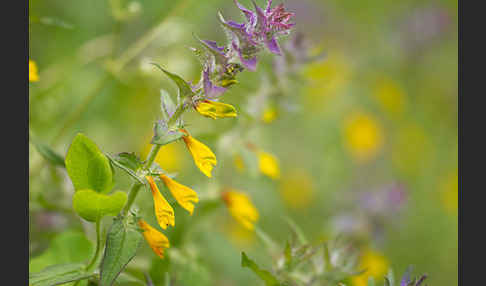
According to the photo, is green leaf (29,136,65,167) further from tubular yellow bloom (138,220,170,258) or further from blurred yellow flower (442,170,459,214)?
blurred yellow flower (442,170,459,214)

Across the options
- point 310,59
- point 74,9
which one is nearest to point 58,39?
point 74,9

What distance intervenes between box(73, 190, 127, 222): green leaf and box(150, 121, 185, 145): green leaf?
9 centimetres

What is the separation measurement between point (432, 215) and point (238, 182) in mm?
1187

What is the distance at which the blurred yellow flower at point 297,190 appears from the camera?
2.46m

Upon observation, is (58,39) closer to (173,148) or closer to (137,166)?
(173,148)

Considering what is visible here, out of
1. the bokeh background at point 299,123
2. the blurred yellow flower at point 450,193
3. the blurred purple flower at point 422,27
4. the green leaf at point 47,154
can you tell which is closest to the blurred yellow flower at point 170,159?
the bokeh background at point 299,123

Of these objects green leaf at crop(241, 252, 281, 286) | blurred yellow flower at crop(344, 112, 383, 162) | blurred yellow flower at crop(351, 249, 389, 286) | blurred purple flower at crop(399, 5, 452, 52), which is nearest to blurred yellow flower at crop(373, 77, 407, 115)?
blurred yellow flower at crop(344, 112, 383, 162)

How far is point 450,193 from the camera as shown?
273 cm

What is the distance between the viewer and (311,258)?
88 cm

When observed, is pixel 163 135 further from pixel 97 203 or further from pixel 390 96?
pixel 390 96

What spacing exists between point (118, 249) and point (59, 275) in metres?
0.12

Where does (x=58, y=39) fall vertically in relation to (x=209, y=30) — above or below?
below

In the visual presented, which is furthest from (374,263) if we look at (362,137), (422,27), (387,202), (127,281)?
(422,27)

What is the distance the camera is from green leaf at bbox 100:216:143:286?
0.64 metres
